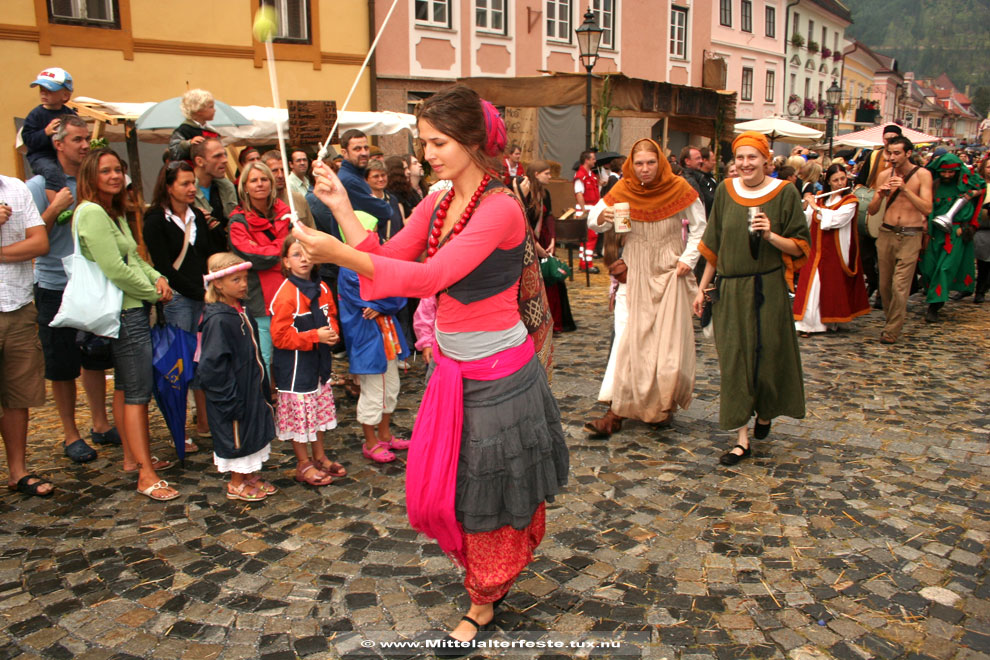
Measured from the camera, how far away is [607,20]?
24.0 m

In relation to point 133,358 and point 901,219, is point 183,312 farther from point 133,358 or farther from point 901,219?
point 901,219

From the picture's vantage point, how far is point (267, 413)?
4555mm

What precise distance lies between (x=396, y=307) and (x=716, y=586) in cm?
268

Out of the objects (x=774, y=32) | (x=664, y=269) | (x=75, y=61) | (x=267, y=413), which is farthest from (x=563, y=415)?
(x=774, y=32)

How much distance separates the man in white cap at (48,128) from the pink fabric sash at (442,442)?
3.55 m

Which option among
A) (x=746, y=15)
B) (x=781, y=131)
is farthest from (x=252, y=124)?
(x=746, y=15)

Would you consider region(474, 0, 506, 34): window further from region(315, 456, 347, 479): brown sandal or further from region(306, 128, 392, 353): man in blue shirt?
region(315, 456, 347, 479): brown sandal

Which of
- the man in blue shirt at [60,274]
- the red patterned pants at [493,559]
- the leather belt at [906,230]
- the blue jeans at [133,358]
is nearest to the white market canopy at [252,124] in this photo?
the man in blue shirt at [60,274]

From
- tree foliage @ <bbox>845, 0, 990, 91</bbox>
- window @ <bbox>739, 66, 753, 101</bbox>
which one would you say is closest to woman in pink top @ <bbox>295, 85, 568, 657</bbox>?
window @ <bbox>739, 66, 753, 101</bbox>

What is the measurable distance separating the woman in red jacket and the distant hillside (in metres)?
146

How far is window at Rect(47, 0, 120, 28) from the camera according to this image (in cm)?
1311

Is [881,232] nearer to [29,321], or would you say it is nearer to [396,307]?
[396,307]

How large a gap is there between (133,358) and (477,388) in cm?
271

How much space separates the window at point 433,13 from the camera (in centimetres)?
1828
